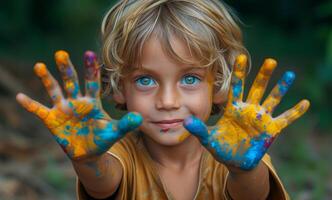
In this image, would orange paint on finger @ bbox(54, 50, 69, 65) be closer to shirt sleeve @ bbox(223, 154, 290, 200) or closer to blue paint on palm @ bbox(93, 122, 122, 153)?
blue paint on palm @ bbox(93, 122, 122, 153)

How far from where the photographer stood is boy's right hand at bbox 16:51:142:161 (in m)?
1.98

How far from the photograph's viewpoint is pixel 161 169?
2.42 metres

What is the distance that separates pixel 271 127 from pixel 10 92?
306 cm

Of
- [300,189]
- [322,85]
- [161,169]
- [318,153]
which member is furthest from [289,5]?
[161,169]

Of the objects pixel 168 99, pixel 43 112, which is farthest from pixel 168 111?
pixel 43 112

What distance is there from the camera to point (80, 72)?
17.2 feet

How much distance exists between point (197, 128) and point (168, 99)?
0.78 feet

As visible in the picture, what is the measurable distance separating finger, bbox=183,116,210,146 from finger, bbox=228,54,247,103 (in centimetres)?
15

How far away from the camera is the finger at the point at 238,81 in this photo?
6.86ft

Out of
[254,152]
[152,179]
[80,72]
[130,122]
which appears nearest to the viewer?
[130,122]

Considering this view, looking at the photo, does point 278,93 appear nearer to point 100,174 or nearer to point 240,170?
point 240,170

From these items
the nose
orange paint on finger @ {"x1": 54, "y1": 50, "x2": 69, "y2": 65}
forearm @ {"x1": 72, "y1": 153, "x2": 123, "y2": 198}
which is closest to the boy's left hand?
the nose

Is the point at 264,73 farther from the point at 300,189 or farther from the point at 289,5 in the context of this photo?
the point at 289,5

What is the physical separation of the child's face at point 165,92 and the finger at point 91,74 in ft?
0.90
